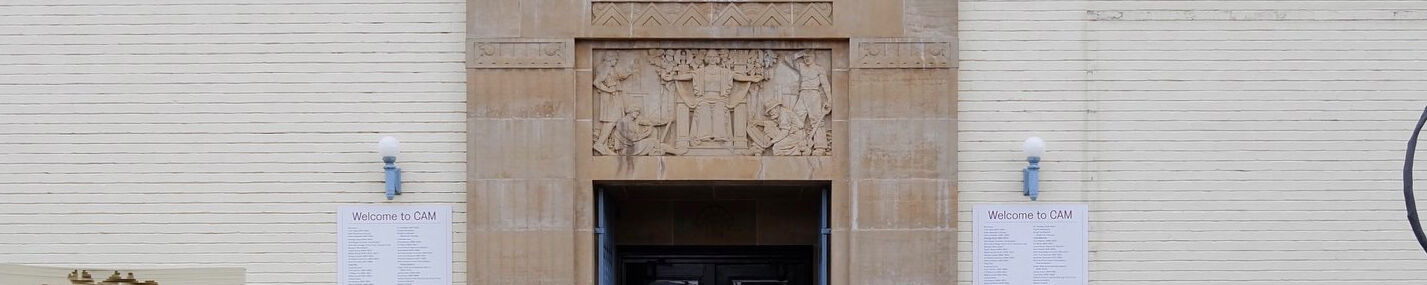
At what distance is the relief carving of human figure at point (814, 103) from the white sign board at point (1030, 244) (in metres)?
1.26

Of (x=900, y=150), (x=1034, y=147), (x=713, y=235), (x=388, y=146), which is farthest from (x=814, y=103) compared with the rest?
(x=388, y=146)

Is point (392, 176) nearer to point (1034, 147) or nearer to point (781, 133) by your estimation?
point (781, 133)

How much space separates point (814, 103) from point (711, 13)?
1017 mm

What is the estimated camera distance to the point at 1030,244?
11273 millimetres

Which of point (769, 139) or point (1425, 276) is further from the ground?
point (769, 139)

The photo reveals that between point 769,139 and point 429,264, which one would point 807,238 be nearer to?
point 769,139

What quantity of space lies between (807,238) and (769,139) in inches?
95.1

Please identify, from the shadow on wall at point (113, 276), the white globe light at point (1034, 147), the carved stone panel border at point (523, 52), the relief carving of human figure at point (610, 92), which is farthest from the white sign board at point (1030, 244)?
the shadow on wall at point (113, 276)

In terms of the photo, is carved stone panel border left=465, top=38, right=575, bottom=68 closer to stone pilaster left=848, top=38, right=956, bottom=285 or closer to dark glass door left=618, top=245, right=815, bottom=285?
stone pilaster left=848, top=38, right=956, bottom=285

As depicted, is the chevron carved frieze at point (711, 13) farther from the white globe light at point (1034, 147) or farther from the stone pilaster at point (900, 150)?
the white globe light at point (1034, 147)

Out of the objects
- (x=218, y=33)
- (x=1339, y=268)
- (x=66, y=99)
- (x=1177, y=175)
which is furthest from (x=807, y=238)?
(x=66, y=99)

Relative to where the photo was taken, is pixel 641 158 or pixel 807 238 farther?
pixel 807 238

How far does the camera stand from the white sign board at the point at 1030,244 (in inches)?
443

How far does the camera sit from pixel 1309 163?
37.0 feet
